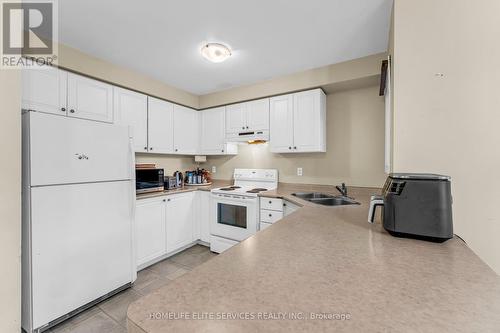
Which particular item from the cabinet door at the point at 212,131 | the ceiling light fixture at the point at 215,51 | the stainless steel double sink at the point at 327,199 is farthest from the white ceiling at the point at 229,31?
the stainless steel double sink at the point at 327,199

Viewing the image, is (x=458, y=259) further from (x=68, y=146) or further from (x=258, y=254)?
(x=68, y=146)

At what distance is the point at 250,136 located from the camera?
9.90 ft

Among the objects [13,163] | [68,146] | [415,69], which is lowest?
[13,163]

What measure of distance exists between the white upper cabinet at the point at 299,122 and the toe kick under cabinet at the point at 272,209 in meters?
0.72

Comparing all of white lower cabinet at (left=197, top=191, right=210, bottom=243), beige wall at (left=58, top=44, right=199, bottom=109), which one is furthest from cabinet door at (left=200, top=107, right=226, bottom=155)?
white lower cabinet at (left=197, top=191, right=210, bottom=243)

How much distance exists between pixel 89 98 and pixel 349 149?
3084mm

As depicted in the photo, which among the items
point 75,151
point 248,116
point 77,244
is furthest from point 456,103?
point 77,244

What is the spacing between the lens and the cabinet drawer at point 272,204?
2455mm

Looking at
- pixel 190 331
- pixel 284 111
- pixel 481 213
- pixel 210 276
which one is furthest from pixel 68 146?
pixel 481 213

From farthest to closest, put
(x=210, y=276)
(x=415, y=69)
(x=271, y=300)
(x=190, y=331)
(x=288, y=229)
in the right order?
(x=415, y=69) < (x=288, y=229) < (x=210, y=276) < (x=271, y=300) < (x=190, y=331)

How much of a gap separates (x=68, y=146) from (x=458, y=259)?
2.47 metres

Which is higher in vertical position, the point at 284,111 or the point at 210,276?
the point at 284,111

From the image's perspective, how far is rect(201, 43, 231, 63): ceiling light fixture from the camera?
2020 millimetres

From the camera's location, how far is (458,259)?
79 cm
